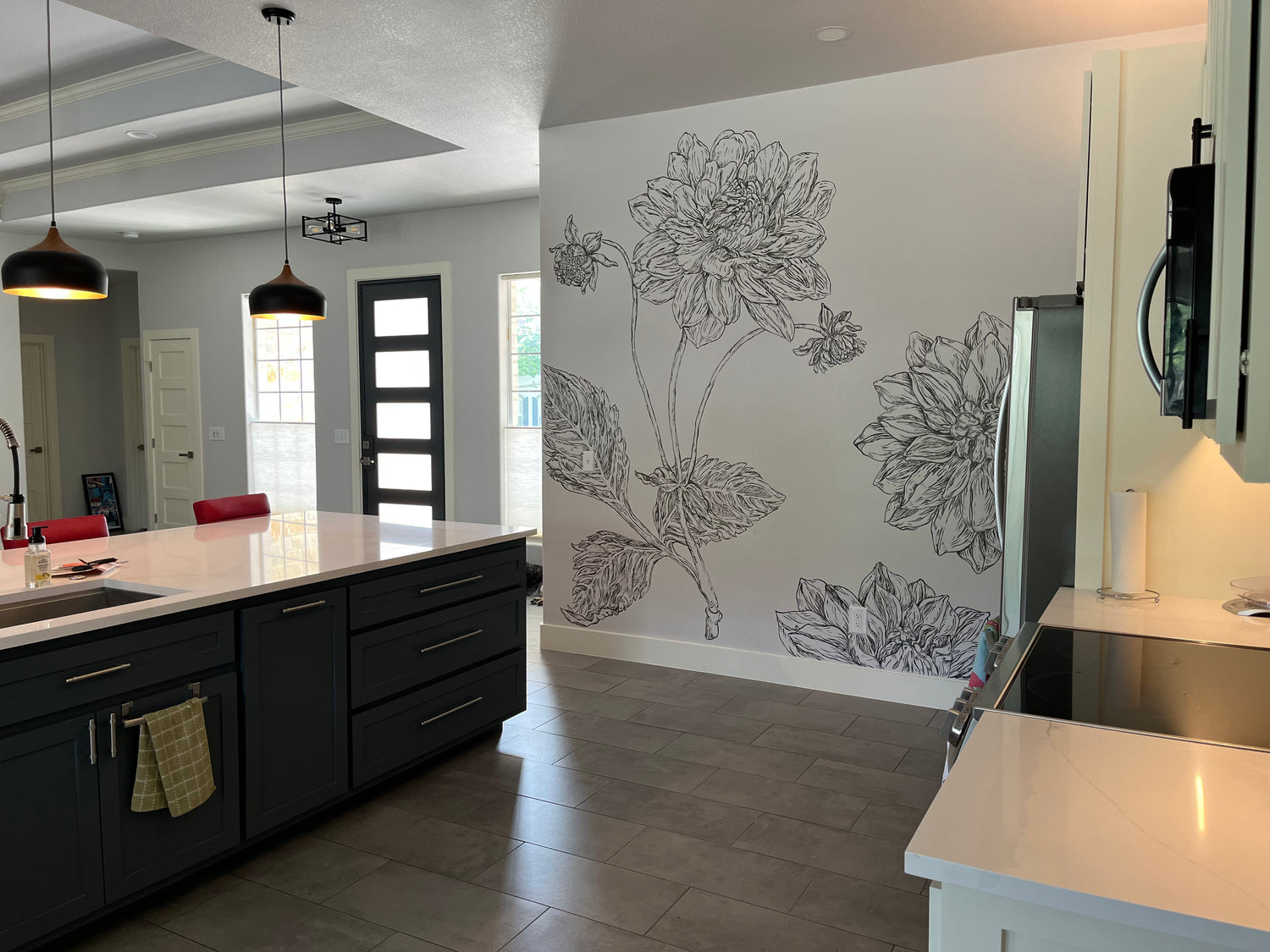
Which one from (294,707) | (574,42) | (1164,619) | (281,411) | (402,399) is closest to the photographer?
(1164,619)

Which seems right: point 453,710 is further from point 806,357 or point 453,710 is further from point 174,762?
point 806,357

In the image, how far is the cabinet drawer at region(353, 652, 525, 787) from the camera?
284 cm

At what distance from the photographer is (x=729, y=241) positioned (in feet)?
13.7

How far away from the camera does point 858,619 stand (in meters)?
3.98

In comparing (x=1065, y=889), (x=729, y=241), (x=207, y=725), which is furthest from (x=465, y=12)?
(x=1065, y=889)

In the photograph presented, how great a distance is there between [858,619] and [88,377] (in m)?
8.95

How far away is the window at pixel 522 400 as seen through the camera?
6301 mm

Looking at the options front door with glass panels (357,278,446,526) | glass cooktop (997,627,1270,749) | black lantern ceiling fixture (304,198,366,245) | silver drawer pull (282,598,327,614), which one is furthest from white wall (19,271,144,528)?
glass cooktop (997,627,1270,749)

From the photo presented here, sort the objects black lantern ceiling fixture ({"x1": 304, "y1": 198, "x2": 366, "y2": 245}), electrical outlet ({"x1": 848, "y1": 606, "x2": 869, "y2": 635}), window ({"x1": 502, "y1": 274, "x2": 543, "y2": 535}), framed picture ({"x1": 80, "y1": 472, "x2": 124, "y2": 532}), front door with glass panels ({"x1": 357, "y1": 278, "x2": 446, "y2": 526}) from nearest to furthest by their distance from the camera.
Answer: electrical outlet ({"x1": 848, "y1": 606, "x2": 869, "y2": 635})
black lantern ceiling fixture ({"x1": 304, "y1": 198, "x2": 366, "y2": 245})
window ({"x1": 502, "y1": 274, "x2": 543, "y2": 535})
front door with glass panels ({"x1": 357, "y1": 278, "x2": 446, "y2": 526})
framed picture ({"x1": 80, "y1": 472, "x2": 124, "y2": 532})

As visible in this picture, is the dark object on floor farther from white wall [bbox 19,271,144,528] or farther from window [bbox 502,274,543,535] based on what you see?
white wall [bbox 19,271,144,528]

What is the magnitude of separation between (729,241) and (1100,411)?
2.44 meters

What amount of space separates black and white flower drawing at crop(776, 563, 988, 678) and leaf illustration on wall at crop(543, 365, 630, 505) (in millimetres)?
1105

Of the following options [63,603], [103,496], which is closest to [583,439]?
[63,603]

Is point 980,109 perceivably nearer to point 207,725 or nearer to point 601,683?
point 601,683
